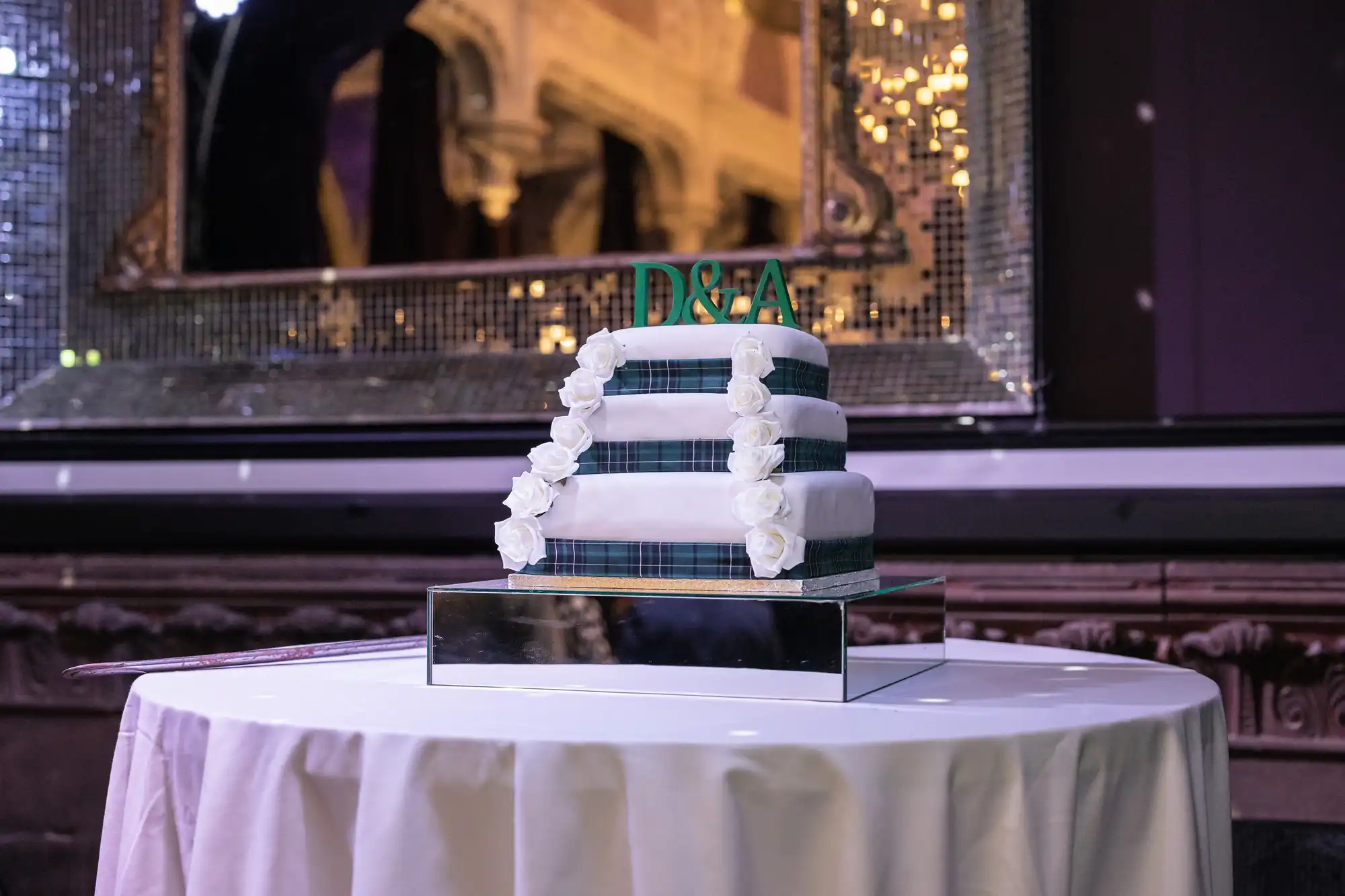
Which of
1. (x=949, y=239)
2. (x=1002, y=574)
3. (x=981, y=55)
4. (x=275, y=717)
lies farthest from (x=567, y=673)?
(x=981, y=55)

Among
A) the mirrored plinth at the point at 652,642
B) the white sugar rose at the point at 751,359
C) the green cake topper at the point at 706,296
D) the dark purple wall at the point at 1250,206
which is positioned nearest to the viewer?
the mirrored plinth at the point at 652,642

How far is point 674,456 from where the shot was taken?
145 cm

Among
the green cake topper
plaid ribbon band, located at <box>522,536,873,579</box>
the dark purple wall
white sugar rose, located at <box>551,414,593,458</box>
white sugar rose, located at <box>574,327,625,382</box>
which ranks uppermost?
the dark purple wall

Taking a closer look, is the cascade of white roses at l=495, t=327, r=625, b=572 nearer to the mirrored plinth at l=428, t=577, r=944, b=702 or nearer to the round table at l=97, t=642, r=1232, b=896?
the mirrored plinth at l=428, t=577, r=944, b=702

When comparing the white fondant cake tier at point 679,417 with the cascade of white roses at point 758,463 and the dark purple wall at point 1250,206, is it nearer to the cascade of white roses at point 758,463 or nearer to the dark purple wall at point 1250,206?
the cascade of white roses at point 758,463

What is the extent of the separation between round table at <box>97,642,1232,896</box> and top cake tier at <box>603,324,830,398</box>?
333 mm

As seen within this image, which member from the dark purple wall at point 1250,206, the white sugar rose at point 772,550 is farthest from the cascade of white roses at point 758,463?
the dark purple wall at point 1250,206

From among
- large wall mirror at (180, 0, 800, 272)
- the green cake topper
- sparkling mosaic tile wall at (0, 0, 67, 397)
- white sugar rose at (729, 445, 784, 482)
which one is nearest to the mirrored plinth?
white sugar rose at (729, 445, 784, 482)

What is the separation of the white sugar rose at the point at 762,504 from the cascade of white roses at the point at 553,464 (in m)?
0.20

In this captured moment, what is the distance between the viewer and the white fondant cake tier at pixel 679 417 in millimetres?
1436

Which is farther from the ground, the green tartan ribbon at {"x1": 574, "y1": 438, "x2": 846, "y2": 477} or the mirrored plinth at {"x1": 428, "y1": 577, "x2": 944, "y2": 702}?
the green tartan ribbon at {"x1": 574, "y1": 438, "x2": 846, "y2": 477}

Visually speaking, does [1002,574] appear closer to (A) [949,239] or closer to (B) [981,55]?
(A) [949,239]

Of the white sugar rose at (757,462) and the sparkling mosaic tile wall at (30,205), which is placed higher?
the sparkling mosaic tile wall at (30,205)

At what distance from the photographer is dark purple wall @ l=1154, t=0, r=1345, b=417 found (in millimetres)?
2385
